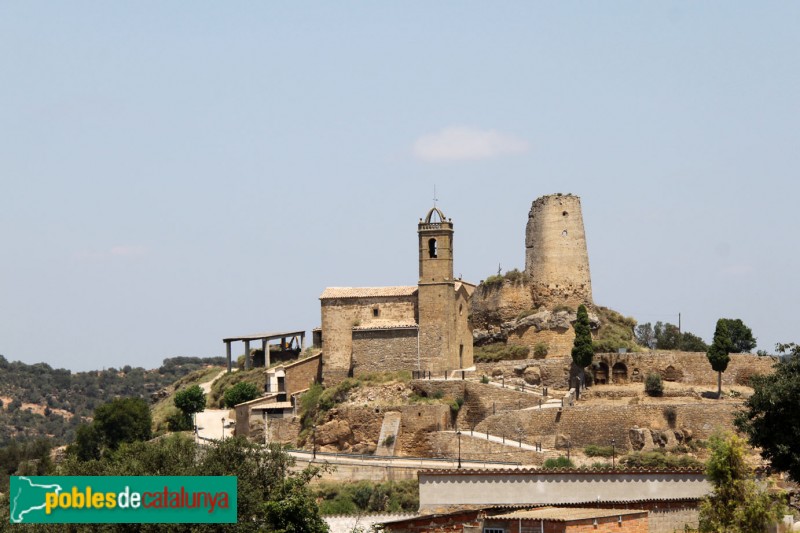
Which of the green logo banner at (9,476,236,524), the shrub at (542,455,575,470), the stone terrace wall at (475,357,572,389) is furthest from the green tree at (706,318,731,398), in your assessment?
the green logo banner at (9,476,236,524)

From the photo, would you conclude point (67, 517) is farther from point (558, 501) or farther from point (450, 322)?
point (450, 322)

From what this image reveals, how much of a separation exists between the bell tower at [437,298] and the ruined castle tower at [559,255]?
19.8 feet

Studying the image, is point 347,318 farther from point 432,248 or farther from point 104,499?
point 104,499

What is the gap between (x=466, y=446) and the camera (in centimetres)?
5766

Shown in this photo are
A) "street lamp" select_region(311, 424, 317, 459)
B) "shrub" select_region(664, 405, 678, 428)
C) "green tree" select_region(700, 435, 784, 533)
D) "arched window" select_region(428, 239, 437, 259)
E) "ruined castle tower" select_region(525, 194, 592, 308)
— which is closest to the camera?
"green tree" select_region(700, 435, 784, 533)

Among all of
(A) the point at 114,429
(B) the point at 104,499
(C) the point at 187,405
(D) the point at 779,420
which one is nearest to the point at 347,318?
(C) the point at 187,405

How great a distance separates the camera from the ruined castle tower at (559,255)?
2672 inches

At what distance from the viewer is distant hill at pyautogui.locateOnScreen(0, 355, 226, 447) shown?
432 ft

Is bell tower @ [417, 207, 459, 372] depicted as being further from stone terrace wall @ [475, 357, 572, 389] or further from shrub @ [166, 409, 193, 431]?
shrub @ [166, 409, 193, 431]

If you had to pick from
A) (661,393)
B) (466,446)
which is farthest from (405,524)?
(661,393)

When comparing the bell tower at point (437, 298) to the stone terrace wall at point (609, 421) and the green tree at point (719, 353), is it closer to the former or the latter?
the stone terrace wall at point (609, 421)

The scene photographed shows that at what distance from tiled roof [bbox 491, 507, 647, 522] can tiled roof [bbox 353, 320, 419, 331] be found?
68.0 feet

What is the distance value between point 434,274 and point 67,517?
30054 millimetres

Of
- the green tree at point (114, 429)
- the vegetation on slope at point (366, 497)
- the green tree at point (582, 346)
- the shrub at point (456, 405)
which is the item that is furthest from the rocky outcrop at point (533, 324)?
the green tree at point (114, 429)
